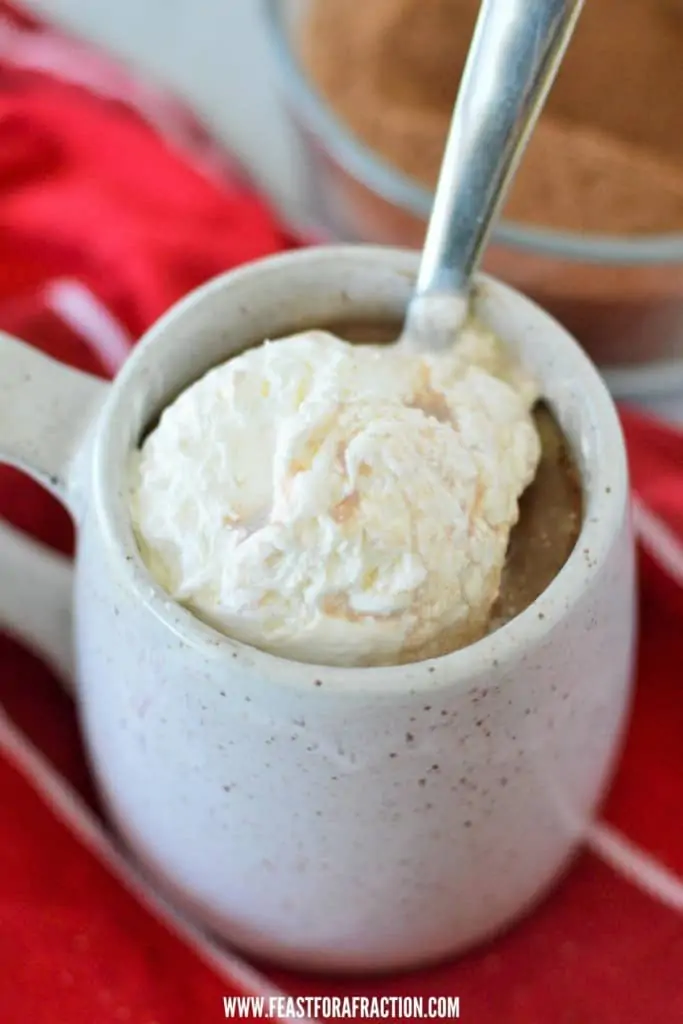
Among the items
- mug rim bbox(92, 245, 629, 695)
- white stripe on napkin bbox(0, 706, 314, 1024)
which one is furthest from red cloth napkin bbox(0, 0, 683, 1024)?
mug rim bbox(92, 245, 629, 695)

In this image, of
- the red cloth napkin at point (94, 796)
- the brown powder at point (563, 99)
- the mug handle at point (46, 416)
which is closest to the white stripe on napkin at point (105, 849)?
the red cloth napkin at point (94, 796)

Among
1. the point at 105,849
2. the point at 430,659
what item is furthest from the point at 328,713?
the point at 105,849

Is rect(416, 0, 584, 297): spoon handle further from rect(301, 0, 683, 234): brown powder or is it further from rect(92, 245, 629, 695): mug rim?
rect(301, 0, 683, 234): brown powder

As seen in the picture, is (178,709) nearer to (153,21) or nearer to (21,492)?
(21,492)

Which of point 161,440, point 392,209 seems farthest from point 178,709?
point 392,209

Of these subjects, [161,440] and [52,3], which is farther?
[52,3]

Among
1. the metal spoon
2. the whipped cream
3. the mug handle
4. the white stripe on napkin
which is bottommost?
the white stripe on napkin

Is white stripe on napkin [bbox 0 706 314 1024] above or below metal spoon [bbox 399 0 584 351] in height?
below
